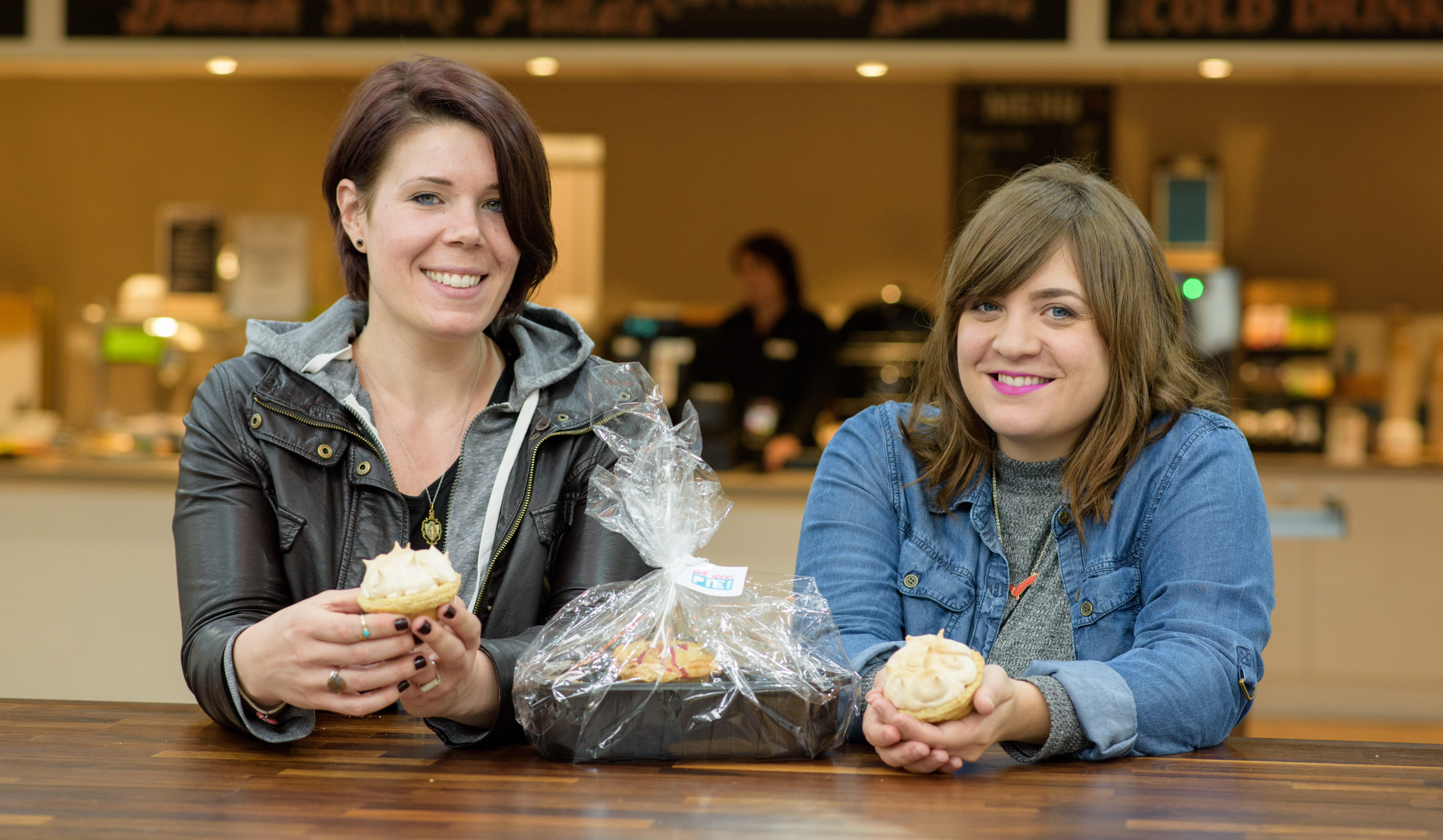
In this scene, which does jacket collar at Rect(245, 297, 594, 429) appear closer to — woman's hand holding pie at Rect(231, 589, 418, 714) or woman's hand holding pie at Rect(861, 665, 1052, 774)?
woman's hand holding pie at Rect(231, 589, 418, 714)

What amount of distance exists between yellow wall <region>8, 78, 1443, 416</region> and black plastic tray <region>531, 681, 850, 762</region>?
529 cm

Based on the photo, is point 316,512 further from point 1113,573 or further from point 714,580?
point 1113,573

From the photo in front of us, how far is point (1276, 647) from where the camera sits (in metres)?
4.38

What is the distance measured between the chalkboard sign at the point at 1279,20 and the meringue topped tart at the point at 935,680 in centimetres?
317

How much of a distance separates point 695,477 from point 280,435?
1.66 ft

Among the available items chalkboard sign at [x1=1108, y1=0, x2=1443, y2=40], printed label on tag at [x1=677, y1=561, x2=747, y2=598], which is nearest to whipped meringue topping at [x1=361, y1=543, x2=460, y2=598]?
printed label on tag at [x1=677, y1=561, x2=747, y2=598]

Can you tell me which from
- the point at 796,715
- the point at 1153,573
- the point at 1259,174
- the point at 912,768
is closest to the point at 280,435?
the point at 796,715

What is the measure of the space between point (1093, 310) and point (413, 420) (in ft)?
2.81

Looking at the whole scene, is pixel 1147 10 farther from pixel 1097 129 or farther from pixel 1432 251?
pixel 1432 251

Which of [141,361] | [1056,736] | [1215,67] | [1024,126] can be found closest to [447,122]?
[1056,736]

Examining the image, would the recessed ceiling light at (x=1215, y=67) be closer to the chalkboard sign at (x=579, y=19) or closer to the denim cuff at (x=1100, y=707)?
the chalkboard sign at (x=579, y=19)

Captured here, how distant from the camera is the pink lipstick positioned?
5.09 ft

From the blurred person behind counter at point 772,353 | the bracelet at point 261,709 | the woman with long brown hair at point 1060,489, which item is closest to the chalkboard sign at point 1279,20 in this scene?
the blurred person behind counter at point 772,353

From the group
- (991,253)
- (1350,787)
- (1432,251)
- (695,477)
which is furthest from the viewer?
(1432,251)
